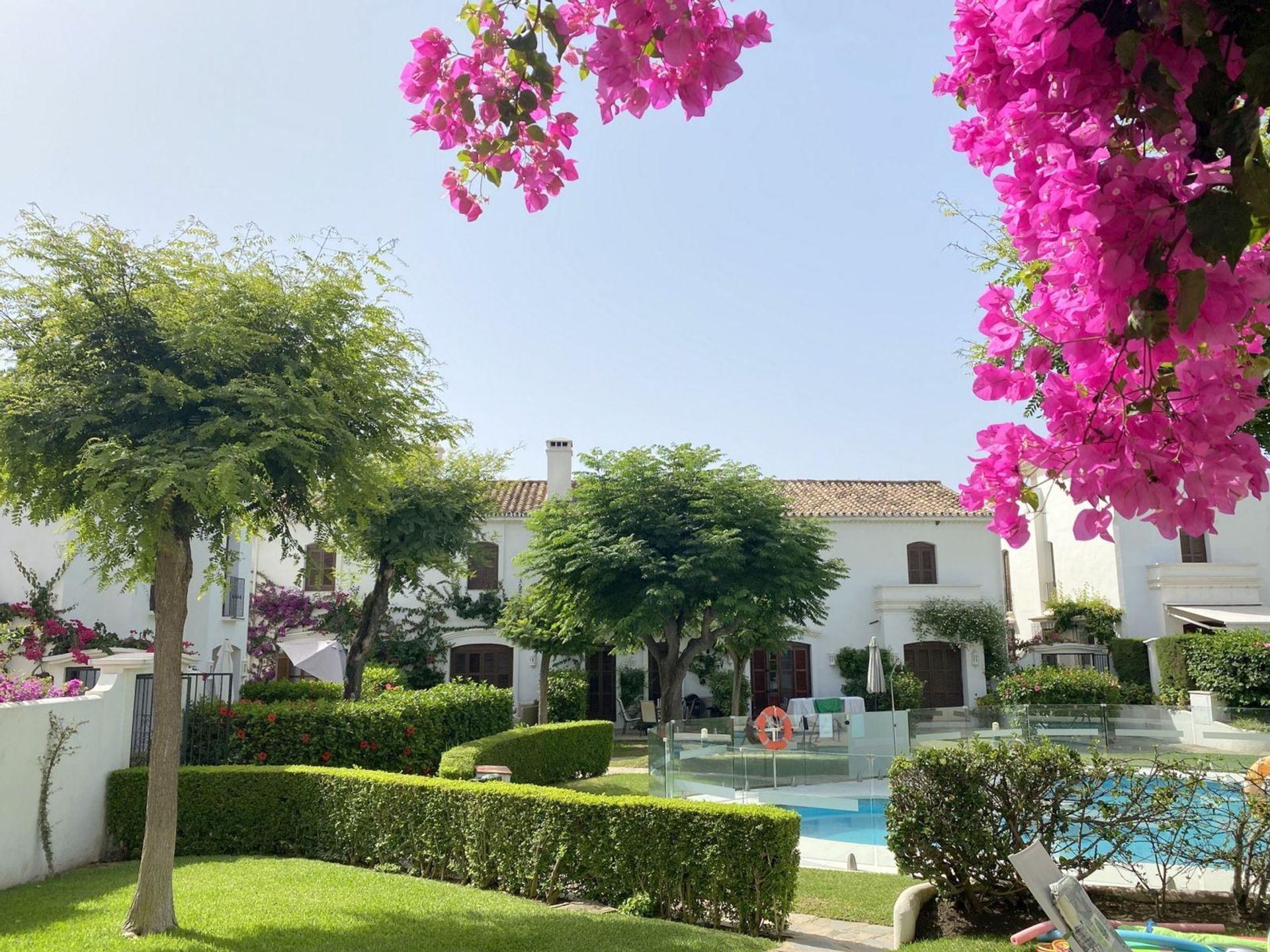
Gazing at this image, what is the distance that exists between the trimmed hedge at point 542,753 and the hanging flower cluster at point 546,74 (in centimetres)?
1052

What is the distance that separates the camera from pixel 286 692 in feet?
64.2

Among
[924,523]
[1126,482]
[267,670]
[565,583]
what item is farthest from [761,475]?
[1126,482]

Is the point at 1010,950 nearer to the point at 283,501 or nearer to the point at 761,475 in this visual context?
the point at 283,501

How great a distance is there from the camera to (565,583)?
20.4m

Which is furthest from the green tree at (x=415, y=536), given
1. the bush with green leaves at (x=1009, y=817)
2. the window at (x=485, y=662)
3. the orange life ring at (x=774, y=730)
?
the bush with green leaves at (x=1009, y=817)

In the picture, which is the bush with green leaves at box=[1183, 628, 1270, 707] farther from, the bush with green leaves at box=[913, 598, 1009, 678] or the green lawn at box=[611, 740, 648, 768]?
the green lawn at box=[611, 740, 648, 768]

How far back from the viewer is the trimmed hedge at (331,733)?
12.4m

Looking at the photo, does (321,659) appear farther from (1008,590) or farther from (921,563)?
(1008,590)

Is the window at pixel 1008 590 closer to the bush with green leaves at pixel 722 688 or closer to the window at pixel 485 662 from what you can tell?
the bush with green leaves at pixel 722 688

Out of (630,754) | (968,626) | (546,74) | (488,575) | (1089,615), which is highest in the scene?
(488,575)

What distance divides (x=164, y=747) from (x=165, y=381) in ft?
9.64

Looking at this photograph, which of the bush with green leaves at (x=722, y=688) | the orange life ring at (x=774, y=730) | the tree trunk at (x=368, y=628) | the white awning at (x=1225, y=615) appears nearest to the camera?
the orange life ring at (x=774, y=730)

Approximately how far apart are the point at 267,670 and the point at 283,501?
68.1 ft

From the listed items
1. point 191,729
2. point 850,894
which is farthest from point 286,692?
point 850,894
